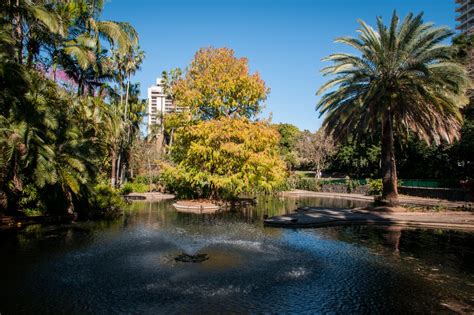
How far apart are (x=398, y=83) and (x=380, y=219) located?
9560mm

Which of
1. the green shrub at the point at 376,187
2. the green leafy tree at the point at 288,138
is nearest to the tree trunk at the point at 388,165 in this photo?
the green shrub at the point at 376,187

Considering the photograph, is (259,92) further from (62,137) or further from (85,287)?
(85,287)

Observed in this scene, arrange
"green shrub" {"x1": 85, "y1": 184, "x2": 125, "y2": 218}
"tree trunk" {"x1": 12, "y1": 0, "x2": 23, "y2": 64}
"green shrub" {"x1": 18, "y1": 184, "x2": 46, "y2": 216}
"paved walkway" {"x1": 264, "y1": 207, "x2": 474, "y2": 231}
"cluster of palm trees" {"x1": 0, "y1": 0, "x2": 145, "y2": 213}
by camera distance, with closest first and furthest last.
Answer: "cluster of palm trees" {"x1": 0, "y1": 0, "x2": 145, "y2": 213}
"tree trunk" {"x1": 12, "y1": 0, "x2": 23, "y2": 64}
"green shrub" {"x1": 18, "y1": 184, "x2": 46, "y2": 216}
"paved walkway" {"x1": 264, "y1": 207, "x2": 474, "y2": 231}
"green shrub" {"x1": 85, "y1": 184, "x2": 125, "y2": 218}

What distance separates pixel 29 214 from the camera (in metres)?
20.7

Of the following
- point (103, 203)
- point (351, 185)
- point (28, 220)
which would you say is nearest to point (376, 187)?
point (351, 185)

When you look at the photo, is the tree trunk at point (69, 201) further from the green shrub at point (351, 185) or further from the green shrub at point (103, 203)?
the green shrub at point (351, 185)

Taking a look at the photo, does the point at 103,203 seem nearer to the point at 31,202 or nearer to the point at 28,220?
the point at 31,202

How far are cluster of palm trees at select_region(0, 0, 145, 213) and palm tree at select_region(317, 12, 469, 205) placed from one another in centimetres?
1578

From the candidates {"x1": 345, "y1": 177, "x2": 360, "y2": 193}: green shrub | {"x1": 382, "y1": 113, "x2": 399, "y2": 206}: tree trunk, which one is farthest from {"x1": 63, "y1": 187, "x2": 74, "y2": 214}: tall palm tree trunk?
{"x1": 345, "y1": 177, "x2": 360, "y2": 193}: green shrub

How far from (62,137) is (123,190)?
16934 millimetres

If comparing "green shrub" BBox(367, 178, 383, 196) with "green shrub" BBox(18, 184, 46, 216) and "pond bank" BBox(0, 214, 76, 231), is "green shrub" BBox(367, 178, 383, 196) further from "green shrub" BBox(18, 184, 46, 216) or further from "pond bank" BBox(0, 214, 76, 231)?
"green shrub" BBox(18, 184, 46, 216)

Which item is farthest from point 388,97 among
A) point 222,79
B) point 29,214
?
point 29,214

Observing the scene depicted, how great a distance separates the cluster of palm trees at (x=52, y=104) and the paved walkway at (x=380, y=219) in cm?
1191

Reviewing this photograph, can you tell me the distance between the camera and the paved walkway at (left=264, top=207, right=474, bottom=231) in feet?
68.8
